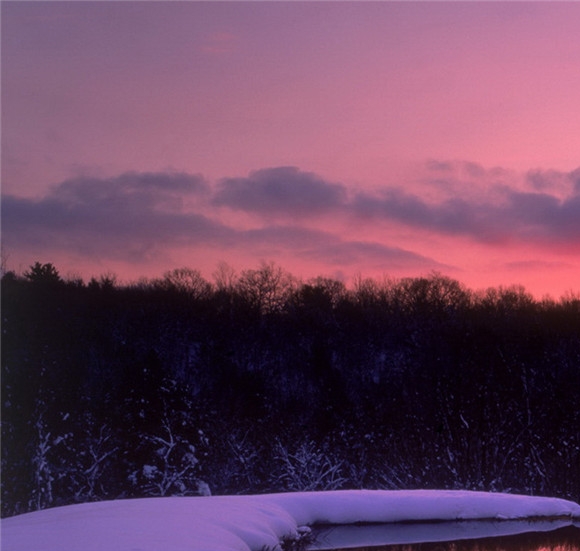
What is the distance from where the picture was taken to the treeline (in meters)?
27.4

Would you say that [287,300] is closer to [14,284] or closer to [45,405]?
[14,284]

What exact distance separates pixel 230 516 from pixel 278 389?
126ft

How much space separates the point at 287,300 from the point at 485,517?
45.5m

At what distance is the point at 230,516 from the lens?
35.1 ft

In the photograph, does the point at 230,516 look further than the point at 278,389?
No

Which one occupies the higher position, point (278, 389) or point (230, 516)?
point (278, 389)

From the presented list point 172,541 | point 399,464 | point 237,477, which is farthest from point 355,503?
point 237,477

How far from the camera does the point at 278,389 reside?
4888cm

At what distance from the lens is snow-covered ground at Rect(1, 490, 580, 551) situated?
8.61 m

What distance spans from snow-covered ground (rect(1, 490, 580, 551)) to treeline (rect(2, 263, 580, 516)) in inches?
320

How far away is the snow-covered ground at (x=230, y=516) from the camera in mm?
8609

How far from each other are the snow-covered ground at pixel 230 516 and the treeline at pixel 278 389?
8.14m

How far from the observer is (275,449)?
105ft

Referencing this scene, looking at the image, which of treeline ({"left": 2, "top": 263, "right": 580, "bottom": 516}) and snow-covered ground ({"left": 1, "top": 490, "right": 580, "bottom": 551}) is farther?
treeline ({"left": 2, "top": 263, "right": 580, "bottom": 516})
